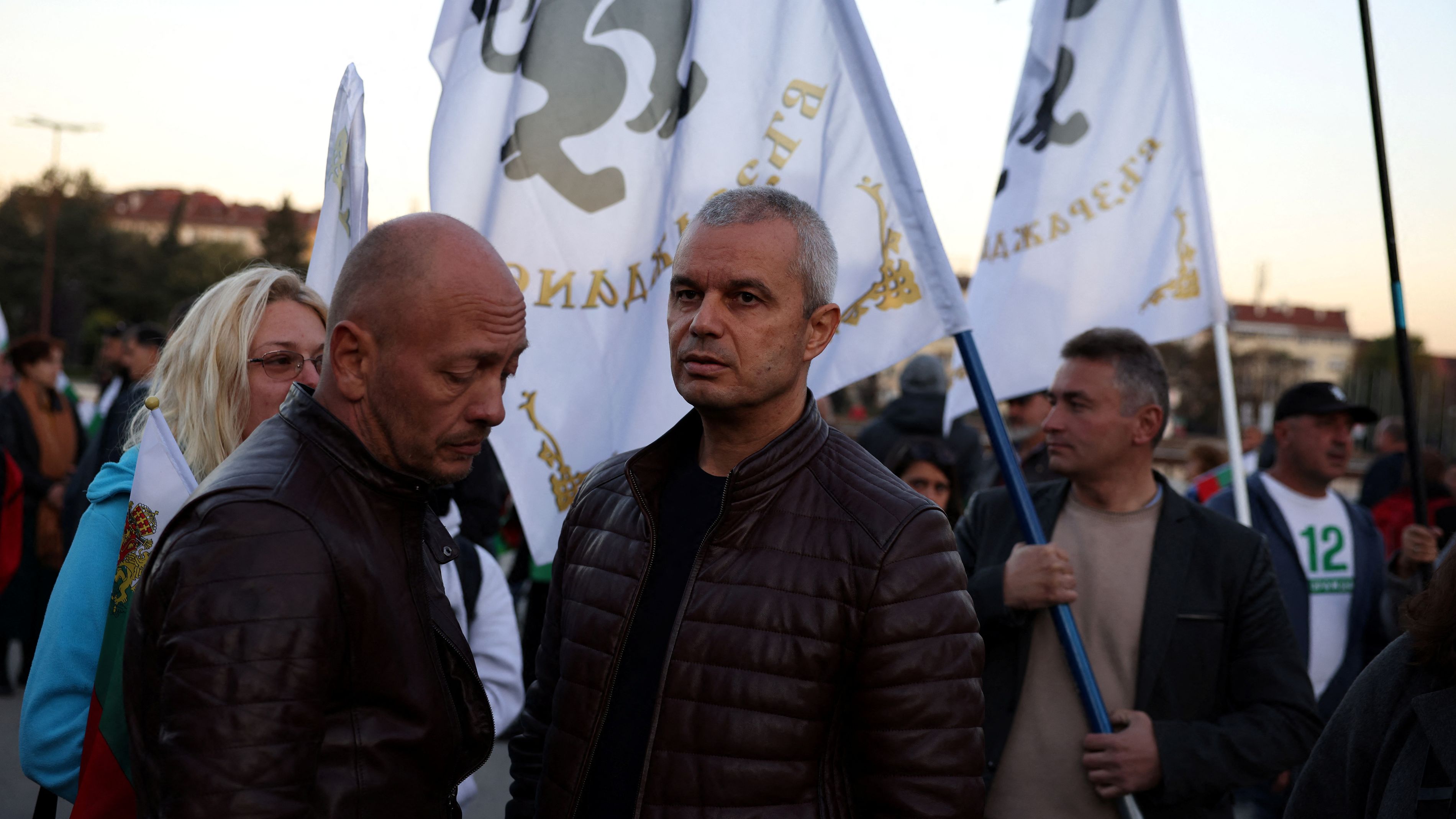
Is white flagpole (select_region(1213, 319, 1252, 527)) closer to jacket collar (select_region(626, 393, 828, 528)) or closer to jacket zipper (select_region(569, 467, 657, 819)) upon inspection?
jacket collar (select_region(626, 393, 828, 528))

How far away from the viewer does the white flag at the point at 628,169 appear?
3381 mm

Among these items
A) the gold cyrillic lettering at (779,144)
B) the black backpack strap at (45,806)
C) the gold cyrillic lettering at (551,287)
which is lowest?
the black backpack strap at (45,806)

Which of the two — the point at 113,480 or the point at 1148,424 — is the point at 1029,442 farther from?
the point at 113,480

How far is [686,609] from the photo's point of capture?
2.09 meters

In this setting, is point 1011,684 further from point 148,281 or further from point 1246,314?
point 1246,314

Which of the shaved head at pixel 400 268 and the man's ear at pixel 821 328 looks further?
the man's ear at pixel 821 328

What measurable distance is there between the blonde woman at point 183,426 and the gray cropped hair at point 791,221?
0.77 metres

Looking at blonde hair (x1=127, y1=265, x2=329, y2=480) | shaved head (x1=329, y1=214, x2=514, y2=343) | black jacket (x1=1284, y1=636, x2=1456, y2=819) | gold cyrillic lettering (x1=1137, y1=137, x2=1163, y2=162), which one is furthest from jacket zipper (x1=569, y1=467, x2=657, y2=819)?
gold cyrillic lettering (x1=1137, y1=137, x2=1163, y2=162)

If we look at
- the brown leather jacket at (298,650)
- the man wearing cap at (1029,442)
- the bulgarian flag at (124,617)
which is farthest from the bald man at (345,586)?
the man wearing cap at (1029,442)

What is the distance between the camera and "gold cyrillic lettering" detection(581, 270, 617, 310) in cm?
347

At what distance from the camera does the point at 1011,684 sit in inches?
128

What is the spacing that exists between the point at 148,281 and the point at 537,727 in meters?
83.1

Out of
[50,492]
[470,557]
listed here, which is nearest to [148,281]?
[50,492]

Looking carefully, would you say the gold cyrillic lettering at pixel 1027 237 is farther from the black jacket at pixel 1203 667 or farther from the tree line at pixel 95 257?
the tree line at pixel 95 257
